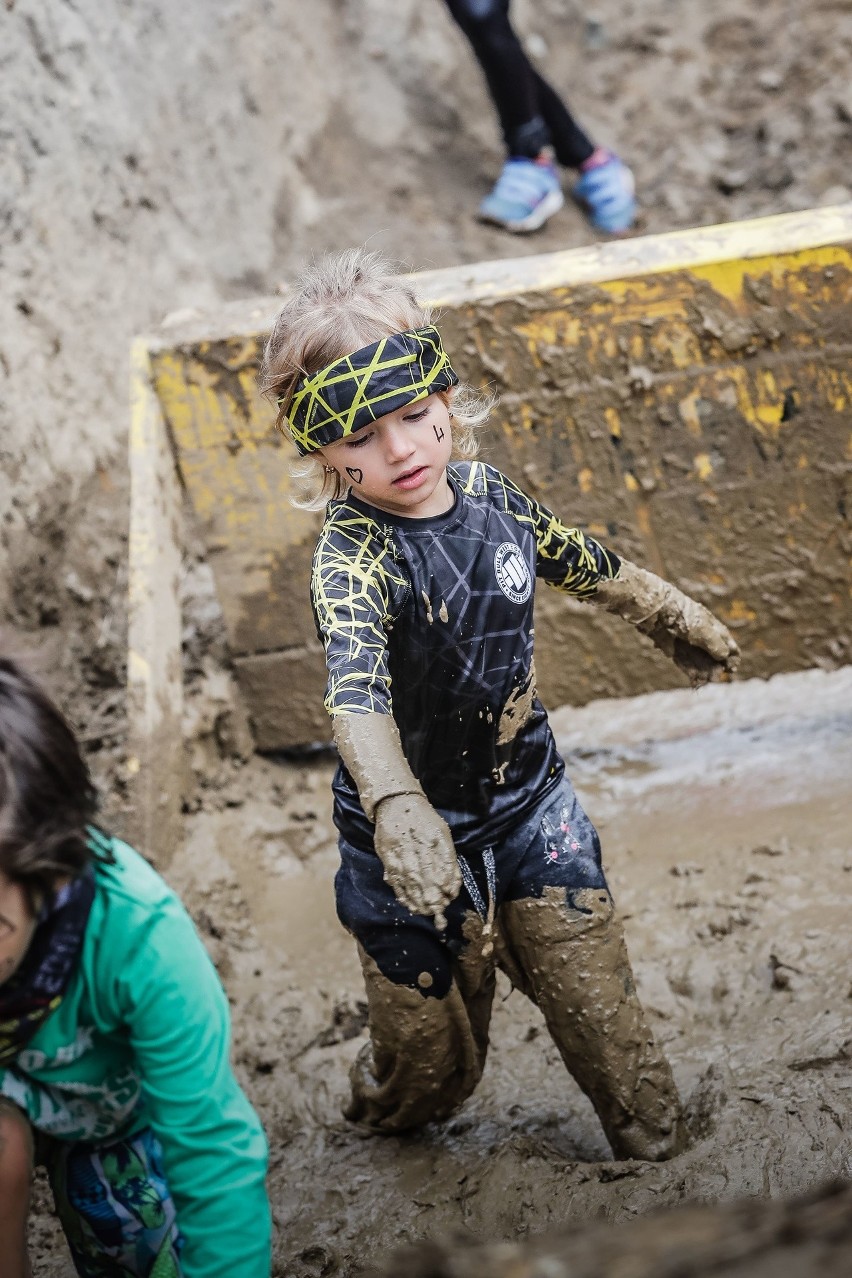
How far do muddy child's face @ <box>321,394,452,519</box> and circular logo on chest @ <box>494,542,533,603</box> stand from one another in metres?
0.15

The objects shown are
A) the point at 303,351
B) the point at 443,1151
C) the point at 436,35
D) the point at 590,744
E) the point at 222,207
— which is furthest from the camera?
the point at 436,35

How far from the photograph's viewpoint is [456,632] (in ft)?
7.01

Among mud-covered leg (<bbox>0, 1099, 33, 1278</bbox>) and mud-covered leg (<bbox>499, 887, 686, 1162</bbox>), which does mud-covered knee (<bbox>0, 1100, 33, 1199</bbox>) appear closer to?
mud-covered leg (<bbox>0, 1099, 33, 1278</bbox>)

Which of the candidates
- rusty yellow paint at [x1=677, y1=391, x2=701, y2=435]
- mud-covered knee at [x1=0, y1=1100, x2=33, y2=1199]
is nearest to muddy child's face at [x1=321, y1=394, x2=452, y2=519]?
mud-covered knee at [x1=0, y1=1100, x2=33, y2=1199]

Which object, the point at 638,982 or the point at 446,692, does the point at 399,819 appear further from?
the point at 638,982

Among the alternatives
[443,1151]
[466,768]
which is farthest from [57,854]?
[443,1151]

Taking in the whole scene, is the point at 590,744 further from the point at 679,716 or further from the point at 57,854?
the point at 57,854

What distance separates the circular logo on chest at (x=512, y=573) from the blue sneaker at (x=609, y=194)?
4947mm

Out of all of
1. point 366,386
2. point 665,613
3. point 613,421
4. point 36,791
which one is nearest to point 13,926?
point 36,791

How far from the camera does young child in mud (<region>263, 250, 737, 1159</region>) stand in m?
2.08

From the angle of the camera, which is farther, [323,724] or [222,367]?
[323,724]

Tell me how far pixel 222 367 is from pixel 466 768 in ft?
5.21

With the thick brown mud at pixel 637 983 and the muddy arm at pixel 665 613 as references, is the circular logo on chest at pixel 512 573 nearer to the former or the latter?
the muddy arm at pixel 665 613

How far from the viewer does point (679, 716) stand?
4062 mm
